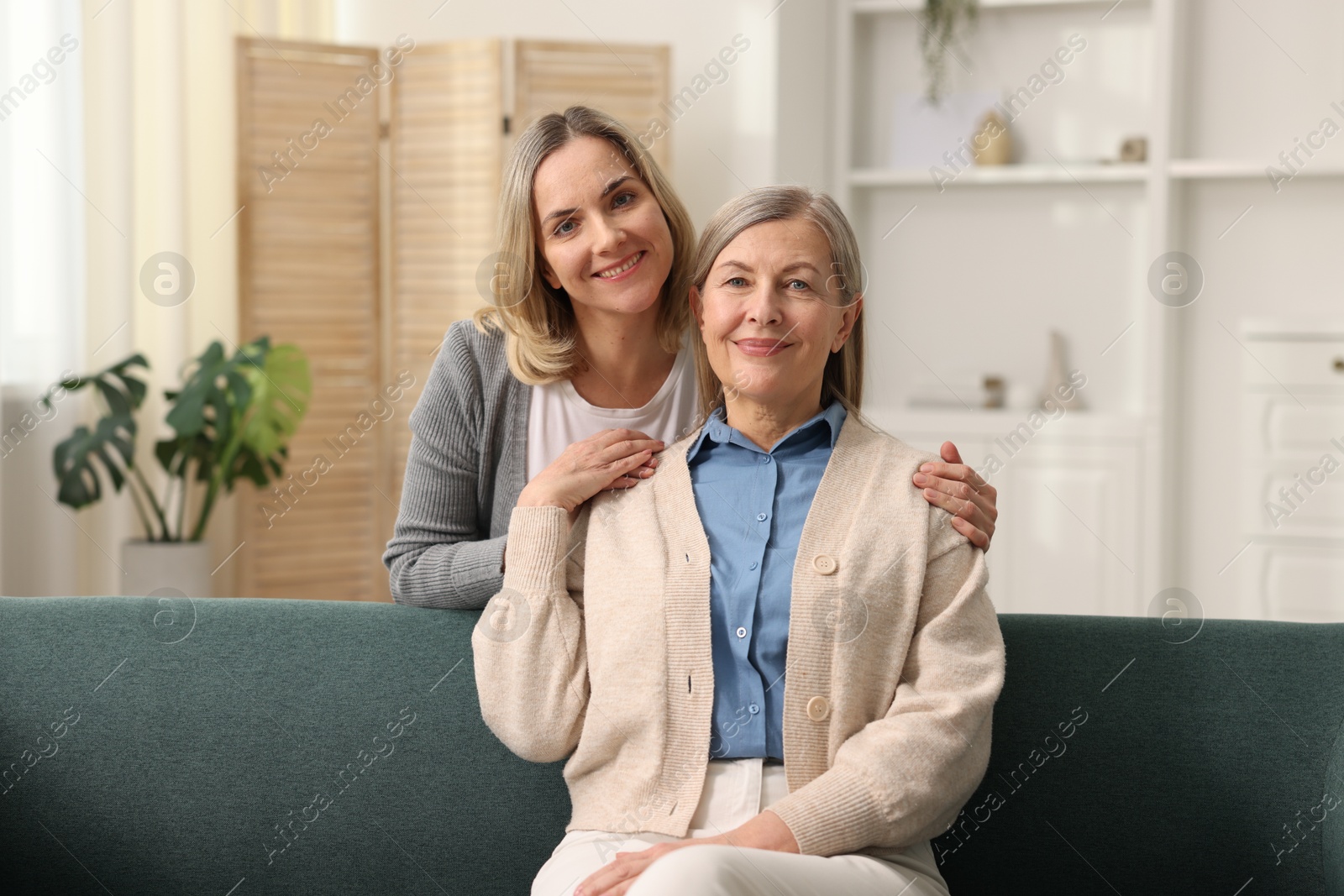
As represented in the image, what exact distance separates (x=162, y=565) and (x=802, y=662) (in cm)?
298

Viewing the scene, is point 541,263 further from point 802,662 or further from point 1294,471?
point 1294,471

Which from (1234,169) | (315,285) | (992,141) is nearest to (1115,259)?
(1234,169)

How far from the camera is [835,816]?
1.35 metres

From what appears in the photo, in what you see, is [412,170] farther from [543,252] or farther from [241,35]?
[543,252]

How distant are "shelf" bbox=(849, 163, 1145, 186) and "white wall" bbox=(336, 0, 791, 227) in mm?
419

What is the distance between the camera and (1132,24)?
162 inches

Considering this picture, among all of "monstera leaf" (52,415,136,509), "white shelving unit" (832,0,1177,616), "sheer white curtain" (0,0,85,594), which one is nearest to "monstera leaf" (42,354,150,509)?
"monstera leaf" (52,415,136,509)

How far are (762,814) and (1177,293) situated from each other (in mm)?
3270

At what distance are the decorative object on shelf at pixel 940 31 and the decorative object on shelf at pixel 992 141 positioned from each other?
0.19m

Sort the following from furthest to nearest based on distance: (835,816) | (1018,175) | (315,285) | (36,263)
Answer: (315,285), (1018,175), (36,263), (835,816)

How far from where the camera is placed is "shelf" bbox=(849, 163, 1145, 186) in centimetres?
407

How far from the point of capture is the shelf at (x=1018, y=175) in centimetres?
407

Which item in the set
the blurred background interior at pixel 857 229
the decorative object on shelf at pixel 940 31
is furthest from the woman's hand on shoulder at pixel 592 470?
the decorative object on shelf at pixel 940 31

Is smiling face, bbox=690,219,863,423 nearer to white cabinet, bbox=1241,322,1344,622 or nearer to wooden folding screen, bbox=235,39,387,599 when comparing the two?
white cabinet, bbox=1241,322,1344,622
